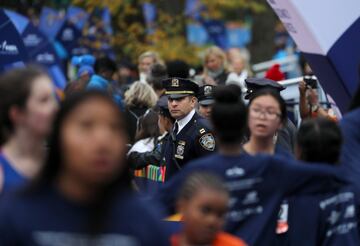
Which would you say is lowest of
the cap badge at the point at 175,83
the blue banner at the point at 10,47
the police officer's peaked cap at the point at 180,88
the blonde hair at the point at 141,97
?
the police officer's peaked cap at the point at 180,88

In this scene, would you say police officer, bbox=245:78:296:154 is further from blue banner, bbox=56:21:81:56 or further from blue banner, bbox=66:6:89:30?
blue banner, bbox=66:6:89:30

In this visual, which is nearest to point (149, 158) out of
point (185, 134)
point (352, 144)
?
point (185, 134)

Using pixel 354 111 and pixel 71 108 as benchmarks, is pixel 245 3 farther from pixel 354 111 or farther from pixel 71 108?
pixel 71 108

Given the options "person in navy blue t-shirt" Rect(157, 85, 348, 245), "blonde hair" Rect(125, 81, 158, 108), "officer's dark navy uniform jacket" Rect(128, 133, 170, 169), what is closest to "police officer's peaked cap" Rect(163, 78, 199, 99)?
"officer's dark navy uniform jacket" Rect(128, 133, 170, 169)

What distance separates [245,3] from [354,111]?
22660 millimetres

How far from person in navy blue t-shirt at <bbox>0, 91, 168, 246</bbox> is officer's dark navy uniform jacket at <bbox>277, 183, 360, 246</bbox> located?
2.25m

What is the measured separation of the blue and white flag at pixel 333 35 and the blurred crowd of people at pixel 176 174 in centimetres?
57

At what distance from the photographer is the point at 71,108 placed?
428cm

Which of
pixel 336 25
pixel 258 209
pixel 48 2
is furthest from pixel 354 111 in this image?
pixel 48 2

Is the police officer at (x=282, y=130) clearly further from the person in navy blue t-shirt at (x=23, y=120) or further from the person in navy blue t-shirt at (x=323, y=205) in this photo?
the person in navy blue t-shirt at (x=23, y=120)

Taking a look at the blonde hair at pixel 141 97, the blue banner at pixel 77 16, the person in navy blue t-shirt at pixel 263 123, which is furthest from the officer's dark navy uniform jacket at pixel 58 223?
the blue banner at pixel 77 16

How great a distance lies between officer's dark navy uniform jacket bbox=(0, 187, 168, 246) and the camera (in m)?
4.18

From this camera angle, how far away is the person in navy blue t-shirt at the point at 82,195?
415 cm

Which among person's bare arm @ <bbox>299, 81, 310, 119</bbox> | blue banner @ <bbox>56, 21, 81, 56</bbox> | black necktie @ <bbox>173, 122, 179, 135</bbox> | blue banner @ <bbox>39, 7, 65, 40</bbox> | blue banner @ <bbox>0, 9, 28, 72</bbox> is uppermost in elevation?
blue banner @ <bbox>39, 7, 65, 40</bbox>
